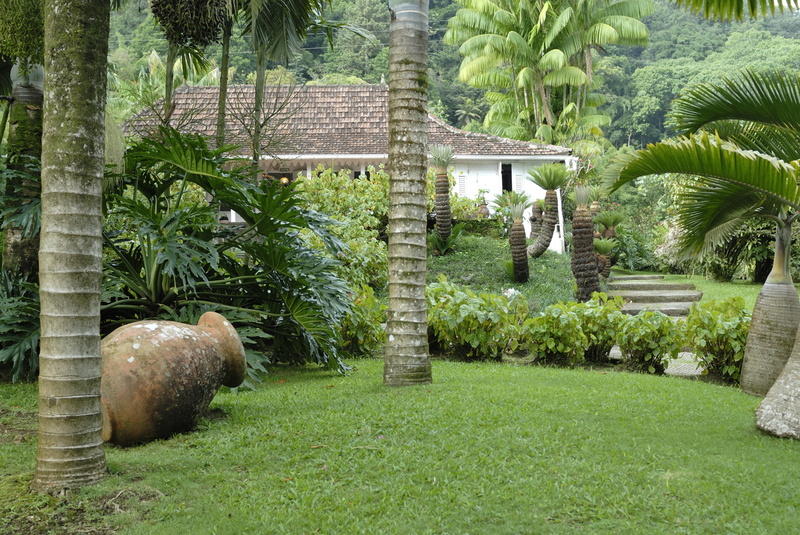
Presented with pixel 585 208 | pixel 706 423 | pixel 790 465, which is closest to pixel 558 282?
pixel 585 208

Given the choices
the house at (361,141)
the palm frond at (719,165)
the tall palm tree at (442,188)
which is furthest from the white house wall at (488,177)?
the palm frond at (719,165)

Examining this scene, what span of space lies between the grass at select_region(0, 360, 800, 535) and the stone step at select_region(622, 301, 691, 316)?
8416mm

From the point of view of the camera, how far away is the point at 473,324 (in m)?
9.32

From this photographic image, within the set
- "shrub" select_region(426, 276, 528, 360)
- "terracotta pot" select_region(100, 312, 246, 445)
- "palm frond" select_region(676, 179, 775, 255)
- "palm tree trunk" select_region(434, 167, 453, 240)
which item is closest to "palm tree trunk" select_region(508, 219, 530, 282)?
"palm tree trunk" select_region(434, 167, 453, 240)

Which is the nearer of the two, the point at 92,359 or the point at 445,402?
the point at 92,359

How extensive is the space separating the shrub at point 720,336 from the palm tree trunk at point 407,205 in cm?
381

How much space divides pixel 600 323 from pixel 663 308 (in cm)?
636

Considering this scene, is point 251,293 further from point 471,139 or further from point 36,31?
point 471,139

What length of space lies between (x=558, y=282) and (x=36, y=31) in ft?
40.4

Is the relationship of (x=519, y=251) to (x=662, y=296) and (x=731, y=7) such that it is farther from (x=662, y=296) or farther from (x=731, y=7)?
(x=731, y=7)

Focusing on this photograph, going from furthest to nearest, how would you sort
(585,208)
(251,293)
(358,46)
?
1. (358,46)
2. (585,208)
3. (251,293)

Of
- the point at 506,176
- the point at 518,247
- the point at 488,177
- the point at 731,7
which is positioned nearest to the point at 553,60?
the point at 506,176

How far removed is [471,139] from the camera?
76.9ft

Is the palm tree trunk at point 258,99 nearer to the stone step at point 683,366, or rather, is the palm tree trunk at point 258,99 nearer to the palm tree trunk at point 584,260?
the stone step at point 683,366
